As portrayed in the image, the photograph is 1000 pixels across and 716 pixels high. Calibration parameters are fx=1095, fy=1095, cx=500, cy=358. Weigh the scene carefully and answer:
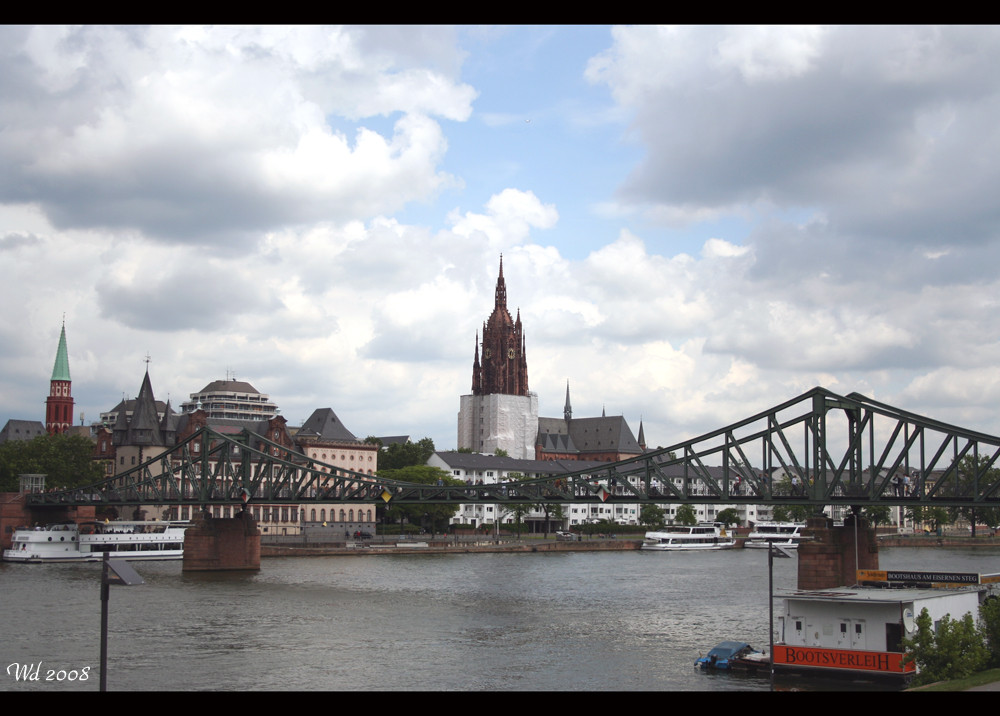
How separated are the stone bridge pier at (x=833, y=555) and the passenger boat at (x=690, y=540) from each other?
3207 inches

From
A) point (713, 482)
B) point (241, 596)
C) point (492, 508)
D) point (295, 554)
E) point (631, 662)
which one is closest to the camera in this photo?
point (631, 662)

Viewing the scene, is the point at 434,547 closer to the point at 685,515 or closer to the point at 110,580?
the point at 685,515

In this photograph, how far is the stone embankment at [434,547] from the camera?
124m

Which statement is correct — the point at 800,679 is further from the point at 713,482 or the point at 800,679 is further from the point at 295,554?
the point at 295,554

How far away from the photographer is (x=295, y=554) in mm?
121875

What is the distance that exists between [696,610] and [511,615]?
11486 mm

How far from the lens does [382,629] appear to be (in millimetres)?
55375

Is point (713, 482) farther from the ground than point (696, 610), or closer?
farther from the ground

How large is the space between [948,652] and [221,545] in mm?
74329

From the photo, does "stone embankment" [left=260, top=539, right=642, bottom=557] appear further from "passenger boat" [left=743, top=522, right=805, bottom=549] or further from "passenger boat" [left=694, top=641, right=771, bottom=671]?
"passenger boat" [left=694, top=641, right=771, bottom=671]

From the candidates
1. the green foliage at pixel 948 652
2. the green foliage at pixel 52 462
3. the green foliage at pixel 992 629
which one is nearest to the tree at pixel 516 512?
the green foliage at pixel 52 462

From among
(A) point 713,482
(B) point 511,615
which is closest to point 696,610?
(B) point 511,615

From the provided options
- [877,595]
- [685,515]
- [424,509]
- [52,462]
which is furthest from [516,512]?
[877,595]

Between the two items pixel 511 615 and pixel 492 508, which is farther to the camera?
pixel 492 508
